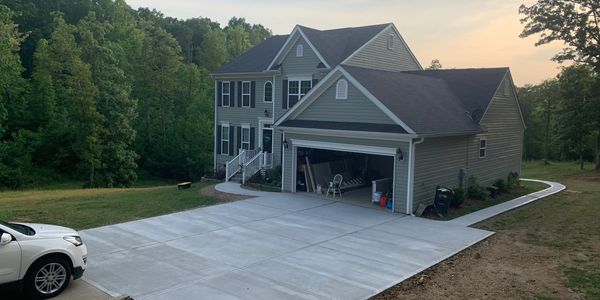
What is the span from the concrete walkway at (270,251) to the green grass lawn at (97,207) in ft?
3.28

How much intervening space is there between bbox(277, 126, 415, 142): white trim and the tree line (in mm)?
19444

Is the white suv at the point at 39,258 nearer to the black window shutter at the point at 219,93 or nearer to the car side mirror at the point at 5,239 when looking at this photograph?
the car side mirror at the point at 5,239

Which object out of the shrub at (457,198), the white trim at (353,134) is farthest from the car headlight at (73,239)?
the shrub at (457,198)

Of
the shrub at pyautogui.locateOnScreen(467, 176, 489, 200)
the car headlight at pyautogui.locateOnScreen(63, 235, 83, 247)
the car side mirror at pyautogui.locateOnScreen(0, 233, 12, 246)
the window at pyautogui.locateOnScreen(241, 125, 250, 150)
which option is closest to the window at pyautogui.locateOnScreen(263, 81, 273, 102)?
the window at pyautogui.locateOnScreen(241, 125, 250, 150)

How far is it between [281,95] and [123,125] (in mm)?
15820

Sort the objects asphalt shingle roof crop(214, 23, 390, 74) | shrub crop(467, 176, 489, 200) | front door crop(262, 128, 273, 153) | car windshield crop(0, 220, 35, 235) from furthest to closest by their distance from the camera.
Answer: front door crop(262, 128, 273, 153), asphalt shingle roof crop(214, 23, 390, 74), shrub crop(467, 176, 489, 200), car windshield crop(0, 220, 35, 235)

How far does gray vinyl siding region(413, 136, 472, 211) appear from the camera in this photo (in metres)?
17.1

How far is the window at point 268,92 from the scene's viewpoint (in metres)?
26.8

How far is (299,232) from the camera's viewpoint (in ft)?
45.9

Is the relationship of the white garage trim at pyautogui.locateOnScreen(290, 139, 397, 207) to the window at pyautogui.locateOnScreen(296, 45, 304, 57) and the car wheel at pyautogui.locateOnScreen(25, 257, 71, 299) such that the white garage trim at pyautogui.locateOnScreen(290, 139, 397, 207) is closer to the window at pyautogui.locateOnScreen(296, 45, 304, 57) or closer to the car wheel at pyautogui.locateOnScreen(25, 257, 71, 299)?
the window at pyautogui.locateOnScreen(296, 45, 304, 57)

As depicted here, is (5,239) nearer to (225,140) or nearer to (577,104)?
(225,140)

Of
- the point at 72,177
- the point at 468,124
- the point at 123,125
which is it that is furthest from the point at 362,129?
the point at 72,177

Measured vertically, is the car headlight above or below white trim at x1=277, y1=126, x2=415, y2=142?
below

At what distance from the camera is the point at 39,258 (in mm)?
8320
